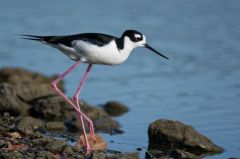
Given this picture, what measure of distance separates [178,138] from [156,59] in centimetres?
552

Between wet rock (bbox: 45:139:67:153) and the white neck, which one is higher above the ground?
the white neck

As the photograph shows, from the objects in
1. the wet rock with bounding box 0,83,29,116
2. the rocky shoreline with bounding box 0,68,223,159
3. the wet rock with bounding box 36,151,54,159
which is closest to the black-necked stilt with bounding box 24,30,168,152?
the rocky shoreline with bounding box 0,68,223,159

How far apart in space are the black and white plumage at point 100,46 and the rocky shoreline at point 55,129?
3.67 ft

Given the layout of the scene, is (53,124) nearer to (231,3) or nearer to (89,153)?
(89,153)

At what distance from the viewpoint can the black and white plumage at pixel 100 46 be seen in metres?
8.38

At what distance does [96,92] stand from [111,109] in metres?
1.11

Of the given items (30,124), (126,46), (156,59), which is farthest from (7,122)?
(156,59)

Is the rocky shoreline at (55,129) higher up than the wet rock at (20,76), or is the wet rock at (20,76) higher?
the wet rock at (20,76)

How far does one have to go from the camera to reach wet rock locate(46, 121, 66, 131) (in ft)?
32.5

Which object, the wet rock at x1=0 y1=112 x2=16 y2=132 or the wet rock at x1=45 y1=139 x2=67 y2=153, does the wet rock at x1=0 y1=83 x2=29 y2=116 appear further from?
the wet rock at x1=45 y1=139 x2=67 y2=153

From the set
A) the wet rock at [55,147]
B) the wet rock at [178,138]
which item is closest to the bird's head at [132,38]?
the wet rock at [178,138]

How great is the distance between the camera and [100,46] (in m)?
8.38

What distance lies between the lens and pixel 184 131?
895 cm

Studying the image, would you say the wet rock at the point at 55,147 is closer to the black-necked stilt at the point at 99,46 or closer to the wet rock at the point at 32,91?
the black-necked stilt at the point at 99,46
